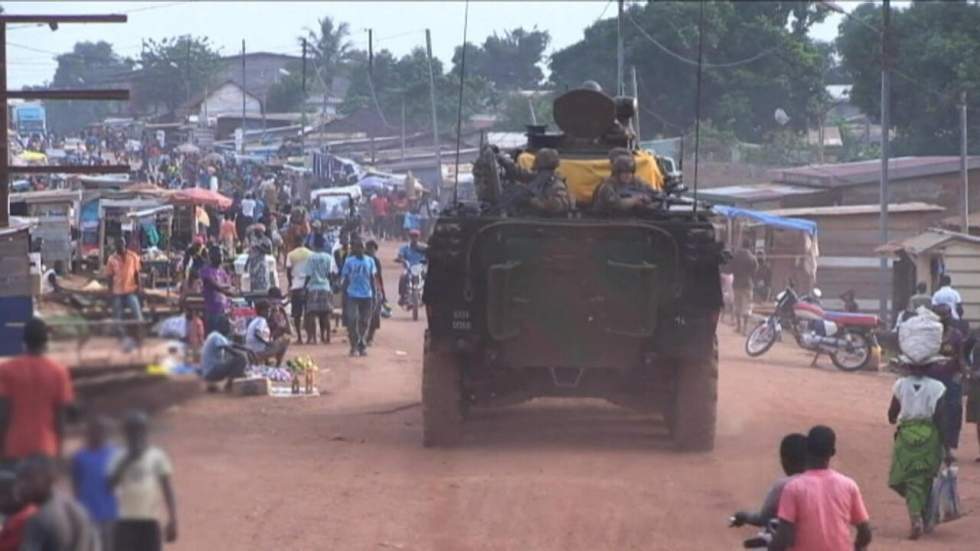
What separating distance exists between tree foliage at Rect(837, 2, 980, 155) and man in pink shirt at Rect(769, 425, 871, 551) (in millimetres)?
21928

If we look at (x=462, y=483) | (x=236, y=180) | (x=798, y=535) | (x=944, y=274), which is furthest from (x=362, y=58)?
(x=798, y=535)

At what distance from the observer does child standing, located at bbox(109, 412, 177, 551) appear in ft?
9.01

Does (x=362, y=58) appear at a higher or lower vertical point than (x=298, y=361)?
higher

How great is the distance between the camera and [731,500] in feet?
38.4

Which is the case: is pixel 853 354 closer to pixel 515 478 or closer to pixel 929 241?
pixel 929 241

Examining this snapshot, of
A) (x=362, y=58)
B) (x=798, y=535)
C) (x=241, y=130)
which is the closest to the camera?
(x=798, y=535)

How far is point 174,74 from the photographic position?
4750cm

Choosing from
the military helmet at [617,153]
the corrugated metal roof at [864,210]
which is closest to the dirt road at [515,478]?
the military helmet at [617,153]

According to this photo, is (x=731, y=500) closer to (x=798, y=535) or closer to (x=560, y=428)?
(x=560, y=428)

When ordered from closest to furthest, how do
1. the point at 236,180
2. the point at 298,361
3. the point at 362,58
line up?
the point at 298,361
the point at 236,180
the point at 362,58

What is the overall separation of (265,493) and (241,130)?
38215 mm

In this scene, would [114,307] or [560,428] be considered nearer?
[114,307]

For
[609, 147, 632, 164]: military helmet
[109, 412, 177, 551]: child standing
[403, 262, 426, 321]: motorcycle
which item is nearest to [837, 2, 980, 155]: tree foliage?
[403, 262, 426, 321]: motorcycle

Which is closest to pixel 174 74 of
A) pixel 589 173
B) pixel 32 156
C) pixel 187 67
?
pixel 187 67
